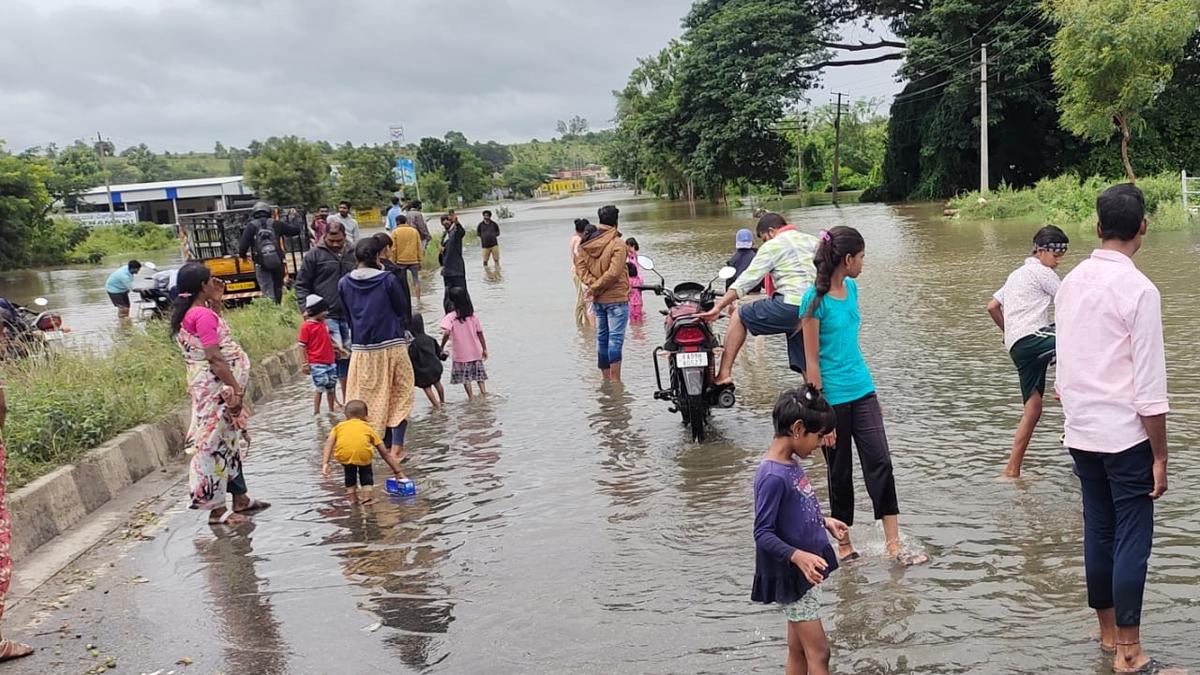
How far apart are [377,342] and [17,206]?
41.9 meters

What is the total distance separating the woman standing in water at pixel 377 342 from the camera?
7207 mm

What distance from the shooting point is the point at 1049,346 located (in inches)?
227

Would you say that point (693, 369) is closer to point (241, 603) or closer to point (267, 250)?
point (241, 603)

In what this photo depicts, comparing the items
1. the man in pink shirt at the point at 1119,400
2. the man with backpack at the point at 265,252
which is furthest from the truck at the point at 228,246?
the man in pink shirt at the point at 1119,400

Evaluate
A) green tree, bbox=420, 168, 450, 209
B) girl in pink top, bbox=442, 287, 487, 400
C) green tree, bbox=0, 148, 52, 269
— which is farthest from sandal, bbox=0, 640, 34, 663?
green tree, bbox=420, 168, 450, 209

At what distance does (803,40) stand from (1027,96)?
1113 centimetres

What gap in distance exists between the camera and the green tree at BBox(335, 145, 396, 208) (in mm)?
87375

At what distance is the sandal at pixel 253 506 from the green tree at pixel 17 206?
41.8m

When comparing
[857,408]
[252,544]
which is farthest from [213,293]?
[857,408]

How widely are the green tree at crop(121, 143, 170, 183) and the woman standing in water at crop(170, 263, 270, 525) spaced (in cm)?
14710

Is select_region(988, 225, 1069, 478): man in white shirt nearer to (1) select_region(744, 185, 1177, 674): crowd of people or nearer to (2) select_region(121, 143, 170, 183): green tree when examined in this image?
(1) select_region(744, 185, 1177, 674): crowd of people

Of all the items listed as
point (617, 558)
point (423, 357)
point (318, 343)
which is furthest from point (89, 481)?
point (617, 558)

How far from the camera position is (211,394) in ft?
20.6

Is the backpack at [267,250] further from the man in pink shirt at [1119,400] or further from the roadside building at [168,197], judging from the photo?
the roadside building at [168,197]
